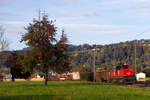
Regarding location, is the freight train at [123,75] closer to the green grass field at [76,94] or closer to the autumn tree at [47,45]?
the autumn tree at [47,45]

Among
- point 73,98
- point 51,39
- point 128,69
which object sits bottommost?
point 73,98

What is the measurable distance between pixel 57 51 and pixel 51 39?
5.40ft

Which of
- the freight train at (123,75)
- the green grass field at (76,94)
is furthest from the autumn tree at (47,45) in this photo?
the freight train at (123,75)

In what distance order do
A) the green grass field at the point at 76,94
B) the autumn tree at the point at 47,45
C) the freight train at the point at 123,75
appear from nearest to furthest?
the green grass field at the point at 76,94
the autumn tree at the point at 47,45
the freight train at the point at 123,75

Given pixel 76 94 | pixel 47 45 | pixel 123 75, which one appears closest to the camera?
pixel 76 94

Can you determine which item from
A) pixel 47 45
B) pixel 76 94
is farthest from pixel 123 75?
pixel 76 94

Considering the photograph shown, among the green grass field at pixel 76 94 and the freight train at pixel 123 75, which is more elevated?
the freight train at pixel 123 75

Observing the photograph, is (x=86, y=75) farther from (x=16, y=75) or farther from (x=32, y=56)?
(x=32, y=56)

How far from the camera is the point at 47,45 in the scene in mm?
37781

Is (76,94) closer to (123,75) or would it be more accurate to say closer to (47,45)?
(47,45)

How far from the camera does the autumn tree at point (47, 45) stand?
37406 mm

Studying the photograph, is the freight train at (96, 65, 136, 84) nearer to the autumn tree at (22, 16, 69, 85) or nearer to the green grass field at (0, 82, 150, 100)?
the autumn tree at (22, 16, 69, 85)

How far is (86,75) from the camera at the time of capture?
77.2 metres

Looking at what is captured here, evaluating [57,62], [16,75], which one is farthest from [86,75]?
[57,62]
